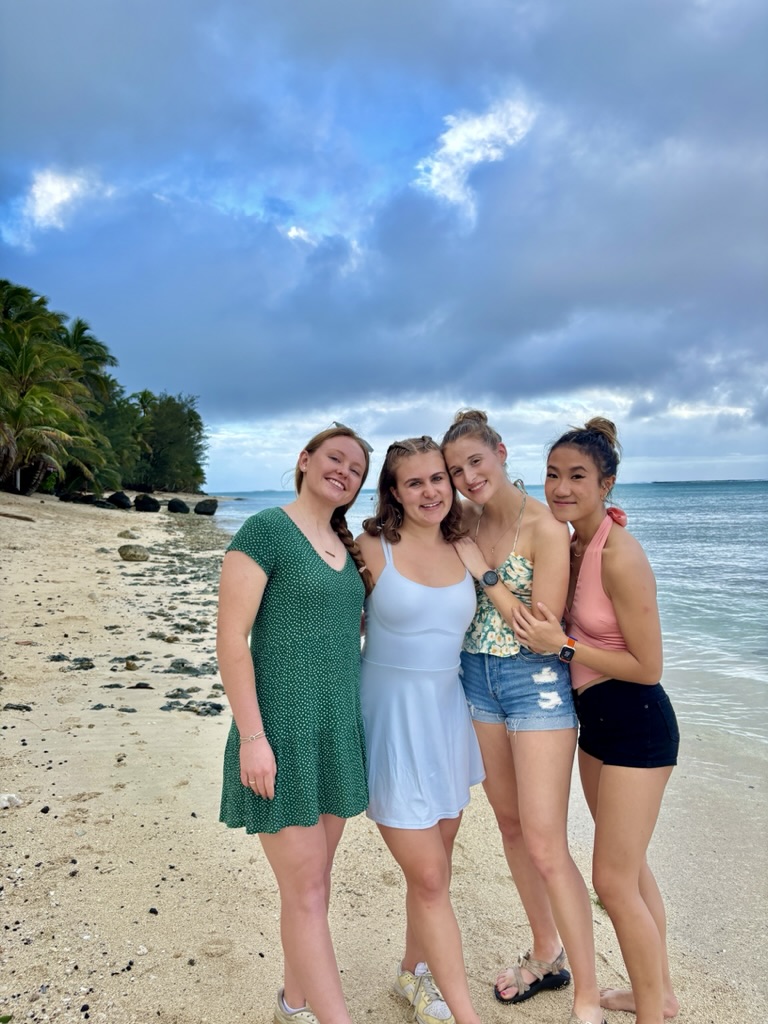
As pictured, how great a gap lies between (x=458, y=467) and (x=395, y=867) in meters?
2.56

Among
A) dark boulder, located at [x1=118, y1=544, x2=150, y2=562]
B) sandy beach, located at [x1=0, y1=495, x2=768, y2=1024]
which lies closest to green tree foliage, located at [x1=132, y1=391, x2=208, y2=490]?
dark boulder, located at [x1=118, y1=544, x2=150, y2=562]

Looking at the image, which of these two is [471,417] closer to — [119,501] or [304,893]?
[304,893]

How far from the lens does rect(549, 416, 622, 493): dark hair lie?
114 inches

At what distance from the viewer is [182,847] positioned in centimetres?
395

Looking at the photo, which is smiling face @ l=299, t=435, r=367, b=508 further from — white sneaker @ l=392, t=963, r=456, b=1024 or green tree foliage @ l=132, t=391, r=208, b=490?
green tree foliage @ l=132, t=391, r=208, b=490

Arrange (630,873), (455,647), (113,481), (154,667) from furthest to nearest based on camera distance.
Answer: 1. (113,481)
2. (154,667)
3. (455,647)
4. (630,873)

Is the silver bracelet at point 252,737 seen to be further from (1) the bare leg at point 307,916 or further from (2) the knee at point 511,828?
(2) the knee at point 511,828

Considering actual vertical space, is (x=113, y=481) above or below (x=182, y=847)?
above

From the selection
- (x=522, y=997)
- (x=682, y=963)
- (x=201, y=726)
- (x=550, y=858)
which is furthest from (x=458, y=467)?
(x=201, y=726)

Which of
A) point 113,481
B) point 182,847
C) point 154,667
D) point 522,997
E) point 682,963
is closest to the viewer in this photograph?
point 522,997

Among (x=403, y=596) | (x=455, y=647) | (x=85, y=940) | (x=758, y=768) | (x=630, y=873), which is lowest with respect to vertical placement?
(x=758, y=768)

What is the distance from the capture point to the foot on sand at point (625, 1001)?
2.94 metres

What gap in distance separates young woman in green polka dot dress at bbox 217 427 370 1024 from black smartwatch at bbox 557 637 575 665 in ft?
2.85

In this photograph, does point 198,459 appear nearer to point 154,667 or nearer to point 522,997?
point 154,667
